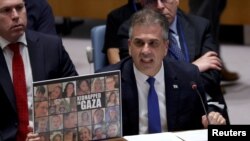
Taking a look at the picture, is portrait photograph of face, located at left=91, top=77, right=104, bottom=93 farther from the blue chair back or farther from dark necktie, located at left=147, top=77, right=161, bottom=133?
the blue chair back

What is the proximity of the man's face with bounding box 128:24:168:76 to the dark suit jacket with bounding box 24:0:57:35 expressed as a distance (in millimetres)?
1020

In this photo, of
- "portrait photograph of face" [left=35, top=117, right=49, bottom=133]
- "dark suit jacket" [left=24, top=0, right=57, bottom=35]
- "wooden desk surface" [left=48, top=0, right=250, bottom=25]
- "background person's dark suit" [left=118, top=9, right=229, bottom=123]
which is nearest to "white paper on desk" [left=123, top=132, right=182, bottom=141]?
"portrait photograph of face" [left=35, top=117, right=49, bottom=133]

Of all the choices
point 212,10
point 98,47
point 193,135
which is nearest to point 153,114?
point 193,135

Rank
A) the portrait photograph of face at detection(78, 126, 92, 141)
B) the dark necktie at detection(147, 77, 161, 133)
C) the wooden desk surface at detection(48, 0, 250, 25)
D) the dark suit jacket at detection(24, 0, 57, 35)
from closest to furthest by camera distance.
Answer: the portrait photograph of face at detection(78, 126, 92, 141), the dark necktie at detection(147, 77, 161, 133), the dark suit jacket at detection(24, 0, 57, 35), the wooden desk surface at detection(48, 0, 250, 25)

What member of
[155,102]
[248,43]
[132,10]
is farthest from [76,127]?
[248,43]

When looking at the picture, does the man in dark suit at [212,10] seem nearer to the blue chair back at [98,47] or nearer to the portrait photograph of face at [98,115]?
the blue chair back at [98,47]

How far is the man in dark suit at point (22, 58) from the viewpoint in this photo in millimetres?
2729

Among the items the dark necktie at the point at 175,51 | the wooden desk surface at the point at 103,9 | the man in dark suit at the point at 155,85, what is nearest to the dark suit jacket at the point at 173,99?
the man in dark suit at the point at 155,85

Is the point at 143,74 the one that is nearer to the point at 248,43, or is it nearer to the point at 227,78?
the point at 227,78

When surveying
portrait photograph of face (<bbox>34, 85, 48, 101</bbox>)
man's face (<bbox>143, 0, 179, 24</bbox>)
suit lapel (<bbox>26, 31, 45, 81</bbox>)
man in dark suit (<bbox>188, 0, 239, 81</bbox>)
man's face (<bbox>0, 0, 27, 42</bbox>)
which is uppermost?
man in dark suit (<bbox>188, 0, 239, 81</bbox>)

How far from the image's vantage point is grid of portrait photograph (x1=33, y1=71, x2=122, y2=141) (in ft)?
7.34

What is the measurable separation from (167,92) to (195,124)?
8.3 inches

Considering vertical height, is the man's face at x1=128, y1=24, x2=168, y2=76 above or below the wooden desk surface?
below

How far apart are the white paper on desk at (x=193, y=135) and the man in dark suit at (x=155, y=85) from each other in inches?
4.6
